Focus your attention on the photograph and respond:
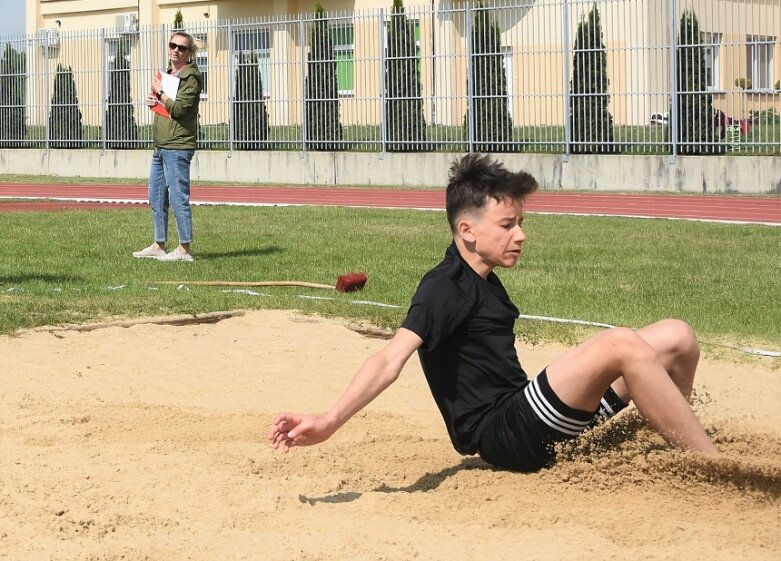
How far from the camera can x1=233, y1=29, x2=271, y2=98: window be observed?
27234 mm

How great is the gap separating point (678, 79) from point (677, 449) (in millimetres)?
17840

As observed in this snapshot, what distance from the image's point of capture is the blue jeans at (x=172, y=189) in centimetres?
1209

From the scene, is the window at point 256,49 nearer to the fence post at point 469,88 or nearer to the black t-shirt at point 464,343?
the fence post at point 469,88

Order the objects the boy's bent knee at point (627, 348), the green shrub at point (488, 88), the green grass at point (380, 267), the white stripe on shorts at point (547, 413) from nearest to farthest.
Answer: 1. the boy's bent knee at point (627, 348)
2. the white stripe on shorts at point (547, 413)
3. the green grass at point (380, 267)
4. the green shrub at point (488, 88)

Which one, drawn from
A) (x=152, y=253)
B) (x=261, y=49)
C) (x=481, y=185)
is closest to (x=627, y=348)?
(x=481, y=185)

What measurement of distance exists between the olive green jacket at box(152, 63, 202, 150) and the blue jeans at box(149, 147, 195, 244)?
9cm

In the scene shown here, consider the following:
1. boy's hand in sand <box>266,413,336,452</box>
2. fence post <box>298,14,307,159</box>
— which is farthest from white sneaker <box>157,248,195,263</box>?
fence post <box>298,14,307,159</box>

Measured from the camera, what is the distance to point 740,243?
13.9 meters

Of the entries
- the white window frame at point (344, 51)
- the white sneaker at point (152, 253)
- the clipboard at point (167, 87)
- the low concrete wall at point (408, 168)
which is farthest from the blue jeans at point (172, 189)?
the white window frame at point (344, 51)

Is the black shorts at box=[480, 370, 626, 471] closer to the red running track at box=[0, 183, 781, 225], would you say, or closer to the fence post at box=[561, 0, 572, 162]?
the red running track at box=[0, 183, 781, 225]

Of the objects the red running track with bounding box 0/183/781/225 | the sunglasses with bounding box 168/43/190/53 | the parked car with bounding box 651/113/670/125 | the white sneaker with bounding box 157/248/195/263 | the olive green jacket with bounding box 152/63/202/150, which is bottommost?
the white sneaker with bounding box 157/248/195/263

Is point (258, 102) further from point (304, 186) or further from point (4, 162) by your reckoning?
point (4, 162)

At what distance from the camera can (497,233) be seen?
4891mm

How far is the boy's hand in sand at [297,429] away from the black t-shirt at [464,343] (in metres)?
0.53
